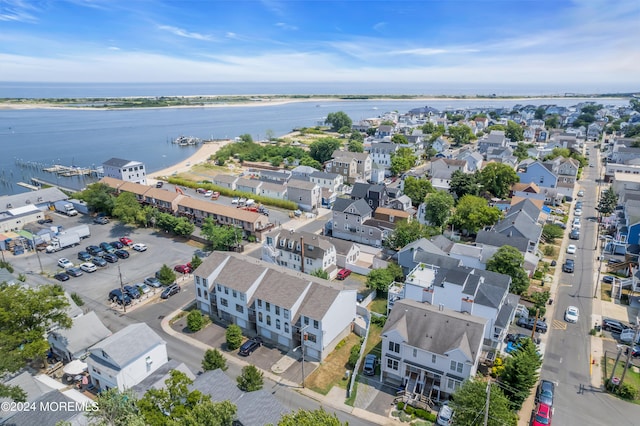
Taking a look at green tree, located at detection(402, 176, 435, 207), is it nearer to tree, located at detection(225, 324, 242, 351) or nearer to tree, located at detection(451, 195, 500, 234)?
tree, located at detection(451, 195, 500, 234)

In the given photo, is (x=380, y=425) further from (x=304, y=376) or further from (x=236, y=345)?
A: (x=236, y=345)

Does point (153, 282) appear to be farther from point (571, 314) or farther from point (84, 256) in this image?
point (571, 314)


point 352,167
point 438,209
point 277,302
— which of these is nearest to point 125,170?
point 352,167

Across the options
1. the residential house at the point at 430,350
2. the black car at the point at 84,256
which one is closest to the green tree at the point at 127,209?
the black car at the point at 84,256

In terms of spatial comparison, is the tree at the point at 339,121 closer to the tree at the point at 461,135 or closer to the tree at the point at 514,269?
the tree at the point at 461,135

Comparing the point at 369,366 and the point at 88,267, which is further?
the point at 88,267

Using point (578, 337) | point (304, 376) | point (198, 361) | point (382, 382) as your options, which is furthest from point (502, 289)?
point (198, 361)

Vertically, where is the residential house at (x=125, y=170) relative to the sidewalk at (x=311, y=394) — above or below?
above
